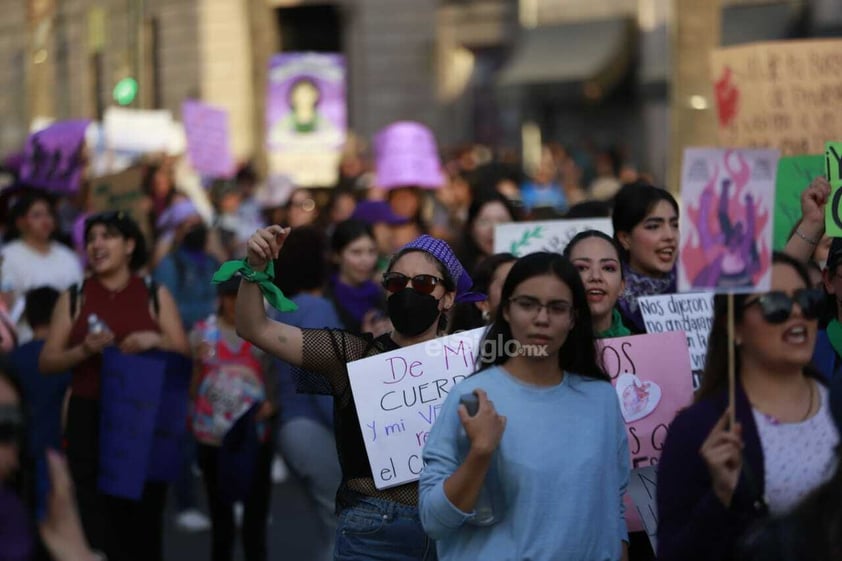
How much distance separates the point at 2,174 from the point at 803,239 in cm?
1487

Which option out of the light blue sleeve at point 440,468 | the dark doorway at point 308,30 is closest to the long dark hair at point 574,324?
the light blue sleeve at point 440,468

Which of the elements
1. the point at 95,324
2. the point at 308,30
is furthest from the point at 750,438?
the point at 308,30

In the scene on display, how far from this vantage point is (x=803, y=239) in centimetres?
621

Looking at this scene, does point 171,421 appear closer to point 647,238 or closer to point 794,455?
point 647,238

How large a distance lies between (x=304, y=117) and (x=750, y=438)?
531 inches

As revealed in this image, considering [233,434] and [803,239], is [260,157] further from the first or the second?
[803,239]

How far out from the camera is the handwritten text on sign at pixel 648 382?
5.62 meters

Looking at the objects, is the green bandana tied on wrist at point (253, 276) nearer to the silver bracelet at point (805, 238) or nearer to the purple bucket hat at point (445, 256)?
the purple bucket hat at point (445, 256)

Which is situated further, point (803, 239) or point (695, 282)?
point (803, 239)

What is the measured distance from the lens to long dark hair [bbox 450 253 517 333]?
6.66 m

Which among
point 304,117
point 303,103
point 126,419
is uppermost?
point 303,103

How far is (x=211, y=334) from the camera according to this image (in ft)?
28.4

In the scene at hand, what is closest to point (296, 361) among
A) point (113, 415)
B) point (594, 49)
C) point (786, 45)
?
point (113, 415)

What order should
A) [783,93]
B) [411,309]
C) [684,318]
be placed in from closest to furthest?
[411,309] < [684,318] < [783,93]
